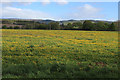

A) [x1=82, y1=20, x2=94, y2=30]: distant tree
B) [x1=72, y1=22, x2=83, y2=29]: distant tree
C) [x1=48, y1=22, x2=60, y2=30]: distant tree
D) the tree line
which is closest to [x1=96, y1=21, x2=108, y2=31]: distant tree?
the tree line

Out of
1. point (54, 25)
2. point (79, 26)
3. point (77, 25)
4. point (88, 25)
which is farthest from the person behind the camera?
A: point (54, 25)

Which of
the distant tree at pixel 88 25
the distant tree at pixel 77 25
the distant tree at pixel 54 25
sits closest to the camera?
the distant tree at pixel 77 25

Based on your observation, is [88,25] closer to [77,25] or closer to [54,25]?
[77,25]

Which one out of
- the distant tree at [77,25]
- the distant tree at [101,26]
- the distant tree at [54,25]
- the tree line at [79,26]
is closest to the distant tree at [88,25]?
the tree line at [79,26]

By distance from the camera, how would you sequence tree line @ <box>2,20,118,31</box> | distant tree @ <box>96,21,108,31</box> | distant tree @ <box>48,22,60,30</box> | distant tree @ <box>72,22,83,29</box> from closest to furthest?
distant tree @ <box>72,22,83,29</box> < tree line @ <box>2,20,118,31</box> < distant tree @ <box>96,21,108,31</box> < distant tree @ <box>48,22,60,30</box>

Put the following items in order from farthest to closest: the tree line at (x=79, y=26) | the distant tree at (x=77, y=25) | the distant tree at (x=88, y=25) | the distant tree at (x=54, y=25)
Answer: the distant tree at (x=54, y=25) < the distant tree at (x=88, y=25) < the tree line at (x=79, y=26) < the distant tree at (x=77, y=25)

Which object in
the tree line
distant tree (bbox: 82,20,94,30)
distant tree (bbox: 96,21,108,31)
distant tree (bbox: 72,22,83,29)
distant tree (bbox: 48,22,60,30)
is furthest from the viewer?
distant tree (bbox: 48,22,60,30)

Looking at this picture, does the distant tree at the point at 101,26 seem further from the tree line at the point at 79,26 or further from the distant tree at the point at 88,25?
the distant tree at the point at 88,25

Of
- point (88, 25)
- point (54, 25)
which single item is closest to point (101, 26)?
point (88, 25)

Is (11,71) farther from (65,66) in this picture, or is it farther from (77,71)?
(77,71)

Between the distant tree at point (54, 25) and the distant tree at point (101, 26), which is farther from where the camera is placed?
the distant tree at point (54, 25)

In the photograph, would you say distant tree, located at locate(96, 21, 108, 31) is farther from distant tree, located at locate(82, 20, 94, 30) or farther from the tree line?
distant tree, located at locate(82, 20, 94, 30)

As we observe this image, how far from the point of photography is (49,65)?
725cm

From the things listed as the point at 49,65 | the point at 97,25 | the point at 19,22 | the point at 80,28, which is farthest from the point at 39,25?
the point at 49,65
